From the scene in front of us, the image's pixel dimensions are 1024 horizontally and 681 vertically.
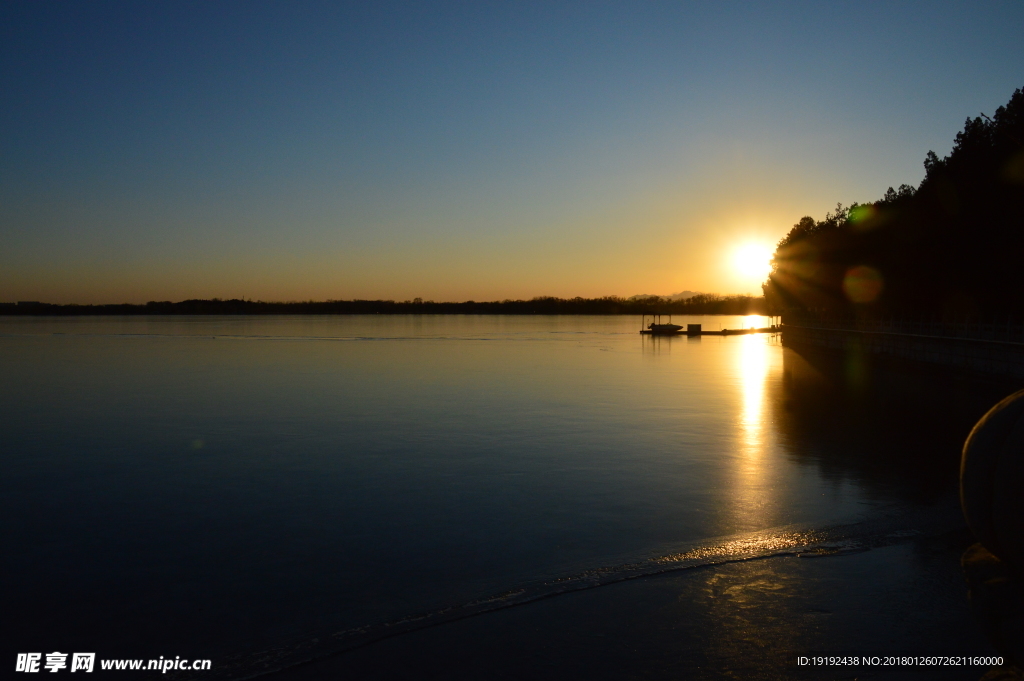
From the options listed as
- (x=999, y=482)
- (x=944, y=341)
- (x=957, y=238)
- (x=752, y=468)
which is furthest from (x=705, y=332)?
(x=999, y=482)

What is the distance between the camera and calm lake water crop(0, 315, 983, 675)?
7656mm

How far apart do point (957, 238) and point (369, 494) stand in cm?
4655

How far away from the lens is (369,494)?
12430 millimetres

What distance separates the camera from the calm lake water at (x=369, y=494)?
25.1 feet

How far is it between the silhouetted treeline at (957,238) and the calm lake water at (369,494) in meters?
19.7

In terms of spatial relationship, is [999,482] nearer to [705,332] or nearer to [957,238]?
[957,238]

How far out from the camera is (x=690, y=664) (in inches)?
237

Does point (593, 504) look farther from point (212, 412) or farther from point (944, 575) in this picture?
point (212, 412)

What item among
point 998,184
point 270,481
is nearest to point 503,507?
point 270,481

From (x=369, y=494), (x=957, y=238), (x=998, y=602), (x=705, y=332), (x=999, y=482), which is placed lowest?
(x=369, y=494)

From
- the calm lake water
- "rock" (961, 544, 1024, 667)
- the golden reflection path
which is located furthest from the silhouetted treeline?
"rock" (961, 544, 1024, 667)

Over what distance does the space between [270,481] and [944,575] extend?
10502mm

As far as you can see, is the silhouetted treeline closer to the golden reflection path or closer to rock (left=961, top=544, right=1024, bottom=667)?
the golden reflection path

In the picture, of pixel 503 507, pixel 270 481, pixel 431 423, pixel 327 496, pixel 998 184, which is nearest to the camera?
pixel 503 507
